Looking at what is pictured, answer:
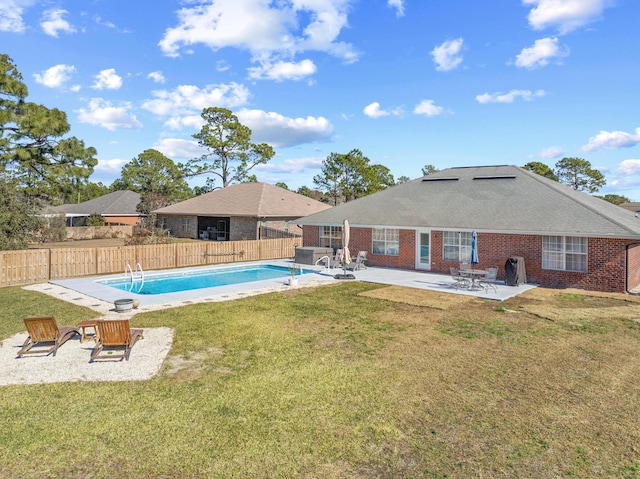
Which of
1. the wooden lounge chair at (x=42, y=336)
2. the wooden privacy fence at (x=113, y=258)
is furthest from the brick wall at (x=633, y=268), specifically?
the wooden privacy fence at (x=113, y=258)

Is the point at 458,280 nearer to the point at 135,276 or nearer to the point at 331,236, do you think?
the point at 331,236

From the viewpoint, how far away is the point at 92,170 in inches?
1166

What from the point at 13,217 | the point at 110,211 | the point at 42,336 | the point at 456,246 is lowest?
the point at 42,336

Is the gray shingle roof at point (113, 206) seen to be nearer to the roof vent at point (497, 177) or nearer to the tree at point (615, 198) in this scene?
the roof vent at point (497, 177)

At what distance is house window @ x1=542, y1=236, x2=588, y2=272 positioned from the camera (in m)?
17.6

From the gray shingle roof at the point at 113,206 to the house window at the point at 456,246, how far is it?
1628 inches

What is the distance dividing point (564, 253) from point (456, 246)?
490 cm

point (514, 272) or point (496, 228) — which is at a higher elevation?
point (496, 228)

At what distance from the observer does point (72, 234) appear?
41281 millimetres

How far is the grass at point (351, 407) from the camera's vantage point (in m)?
5.10

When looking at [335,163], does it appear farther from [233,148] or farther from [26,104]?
[26,104]

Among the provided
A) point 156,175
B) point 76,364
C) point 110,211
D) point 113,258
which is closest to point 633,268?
point 76,364

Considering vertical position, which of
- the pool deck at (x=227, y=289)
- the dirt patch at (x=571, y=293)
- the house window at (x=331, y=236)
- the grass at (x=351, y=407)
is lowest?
the grass at (x=351, y=407)

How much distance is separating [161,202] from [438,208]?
39.5 meters
